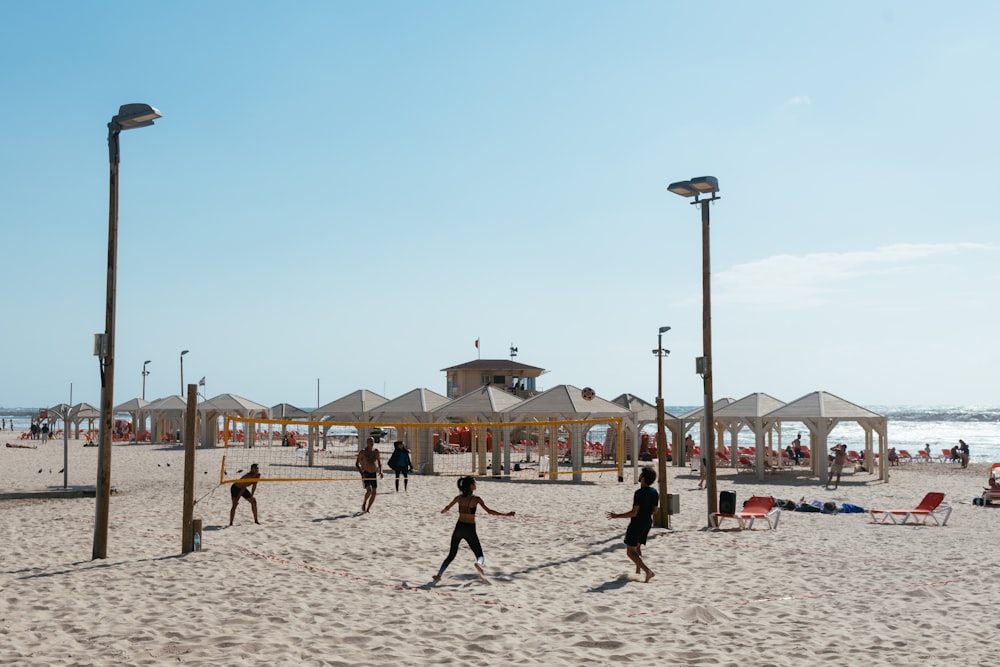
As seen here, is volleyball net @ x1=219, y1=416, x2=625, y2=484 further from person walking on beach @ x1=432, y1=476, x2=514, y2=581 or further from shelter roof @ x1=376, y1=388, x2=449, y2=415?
person walking on beach @ x1=432, y1=476, x2=514, y2=581

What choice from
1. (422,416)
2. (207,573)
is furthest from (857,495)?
(207,573)

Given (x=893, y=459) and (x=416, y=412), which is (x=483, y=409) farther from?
(x=893, y=459)

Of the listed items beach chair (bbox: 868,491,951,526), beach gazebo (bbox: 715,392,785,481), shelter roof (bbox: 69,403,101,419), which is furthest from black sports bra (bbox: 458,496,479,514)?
shelter roof (bbox: 69,403,101,419)

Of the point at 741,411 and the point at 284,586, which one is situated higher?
the point at 741,411

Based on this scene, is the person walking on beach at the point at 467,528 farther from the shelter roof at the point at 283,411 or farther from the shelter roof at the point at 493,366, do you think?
the shelter roof at the point at 493,366

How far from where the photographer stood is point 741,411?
26.3m

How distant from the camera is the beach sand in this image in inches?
272

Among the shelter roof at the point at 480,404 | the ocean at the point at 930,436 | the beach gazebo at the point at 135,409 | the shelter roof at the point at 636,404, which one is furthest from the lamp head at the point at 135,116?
the ocean at the point at 930,436

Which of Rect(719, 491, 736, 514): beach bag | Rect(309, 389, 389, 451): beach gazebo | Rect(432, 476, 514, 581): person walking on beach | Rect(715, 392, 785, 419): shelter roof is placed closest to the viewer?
Rect(432, 476, 514, 581): person walking on beach

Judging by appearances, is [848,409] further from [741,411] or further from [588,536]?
[588,536]

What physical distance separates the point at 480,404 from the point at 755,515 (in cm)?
1282

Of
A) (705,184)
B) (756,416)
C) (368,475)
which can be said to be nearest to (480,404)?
(756,416)

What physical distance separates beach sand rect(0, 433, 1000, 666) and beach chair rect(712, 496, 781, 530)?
404 millimetres

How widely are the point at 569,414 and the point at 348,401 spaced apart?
8.12 m
